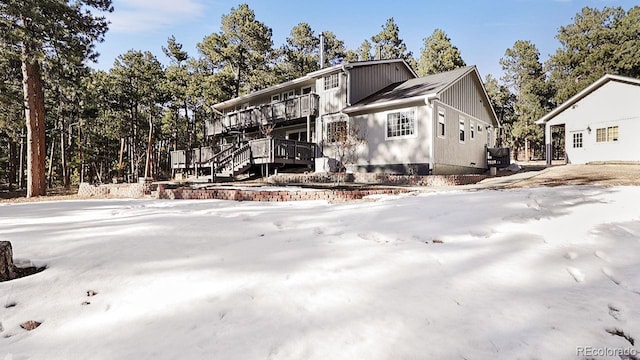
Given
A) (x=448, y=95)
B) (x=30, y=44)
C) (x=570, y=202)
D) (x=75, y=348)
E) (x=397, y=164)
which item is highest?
(x=30, y=44)

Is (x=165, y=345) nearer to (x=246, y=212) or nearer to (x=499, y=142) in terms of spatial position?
(x=246, y=212)

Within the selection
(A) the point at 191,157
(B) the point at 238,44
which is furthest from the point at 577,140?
(B) the point at 238,44

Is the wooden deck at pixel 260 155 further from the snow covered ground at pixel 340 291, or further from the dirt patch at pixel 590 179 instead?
the snow covered ground at pixel 340 291

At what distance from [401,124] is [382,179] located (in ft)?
10.6

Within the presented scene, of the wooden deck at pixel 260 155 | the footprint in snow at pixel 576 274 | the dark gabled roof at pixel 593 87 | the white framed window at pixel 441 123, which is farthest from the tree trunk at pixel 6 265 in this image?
the dark gabled roof at pixel 593 87

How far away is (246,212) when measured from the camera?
5645 millimetres

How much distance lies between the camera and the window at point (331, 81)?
53.3 feet

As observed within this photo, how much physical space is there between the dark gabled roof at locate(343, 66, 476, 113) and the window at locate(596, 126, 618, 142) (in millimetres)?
7919

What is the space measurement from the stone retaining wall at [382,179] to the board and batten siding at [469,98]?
13.9ft

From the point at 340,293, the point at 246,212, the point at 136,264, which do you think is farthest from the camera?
the point at 246,212

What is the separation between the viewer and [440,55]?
2441cm

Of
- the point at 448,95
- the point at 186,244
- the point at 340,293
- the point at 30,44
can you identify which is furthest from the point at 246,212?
the point at 30,44

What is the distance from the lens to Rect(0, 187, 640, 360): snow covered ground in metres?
1.64

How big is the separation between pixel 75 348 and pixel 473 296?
2.53 meters
